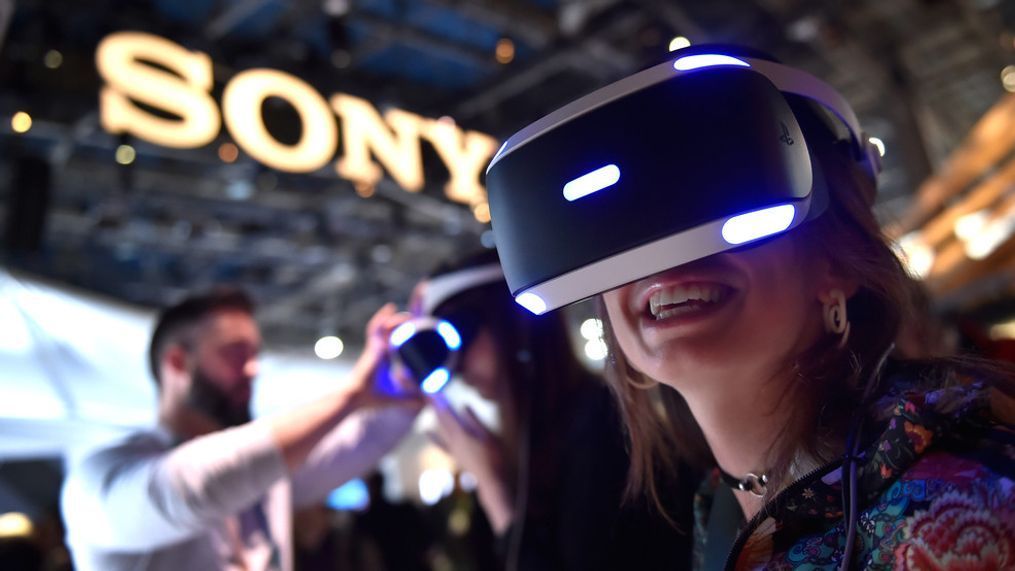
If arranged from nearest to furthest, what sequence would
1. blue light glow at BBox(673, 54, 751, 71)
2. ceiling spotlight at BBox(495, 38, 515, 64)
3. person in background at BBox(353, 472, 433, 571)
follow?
1. blue light glow at BBox(673, 54, 751, 71)
2. person in background at BBox(353, 472, 433, 571)
3. ceiling spotlight at BBox(495, 38, 515, 64)

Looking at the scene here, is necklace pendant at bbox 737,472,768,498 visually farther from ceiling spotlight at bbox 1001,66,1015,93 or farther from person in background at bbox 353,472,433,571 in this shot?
ceiling spotlight at bbox 1001,66,1015,93

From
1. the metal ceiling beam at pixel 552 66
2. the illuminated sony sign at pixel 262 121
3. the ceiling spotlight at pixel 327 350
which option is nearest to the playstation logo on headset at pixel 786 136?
the illuminated sony sign at pixel 262 121

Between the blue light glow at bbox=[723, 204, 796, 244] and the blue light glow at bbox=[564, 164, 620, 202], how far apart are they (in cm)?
9

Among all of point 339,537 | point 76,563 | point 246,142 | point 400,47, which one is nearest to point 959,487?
point 76,563

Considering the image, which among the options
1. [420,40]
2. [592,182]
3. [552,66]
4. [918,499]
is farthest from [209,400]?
[552,66]

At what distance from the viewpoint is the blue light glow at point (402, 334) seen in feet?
4.28

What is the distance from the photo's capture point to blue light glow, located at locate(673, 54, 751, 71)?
1.84 ft

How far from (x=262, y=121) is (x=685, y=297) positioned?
242cm

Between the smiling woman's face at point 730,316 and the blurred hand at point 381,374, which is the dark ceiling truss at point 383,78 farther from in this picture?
the smiling woman's face at point 730,316

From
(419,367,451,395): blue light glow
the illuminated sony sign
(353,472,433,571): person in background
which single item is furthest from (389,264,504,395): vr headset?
(353,472,433,571): person in background

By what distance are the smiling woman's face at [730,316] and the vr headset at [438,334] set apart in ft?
2.22

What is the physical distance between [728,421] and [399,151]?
2.67 metres

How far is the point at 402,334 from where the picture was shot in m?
1.32

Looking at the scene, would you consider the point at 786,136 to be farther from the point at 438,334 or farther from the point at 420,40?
the point at 420,40
